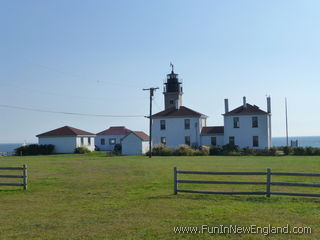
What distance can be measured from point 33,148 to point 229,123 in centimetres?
3037

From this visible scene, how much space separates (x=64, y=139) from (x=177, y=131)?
60.8 feet

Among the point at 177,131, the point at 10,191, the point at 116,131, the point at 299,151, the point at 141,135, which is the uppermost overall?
the point at 116,131

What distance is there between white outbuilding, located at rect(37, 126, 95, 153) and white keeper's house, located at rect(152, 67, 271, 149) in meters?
12.7

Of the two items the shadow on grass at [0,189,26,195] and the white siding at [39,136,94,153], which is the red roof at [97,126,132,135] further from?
the shadow on grass at [0,189,26,195]

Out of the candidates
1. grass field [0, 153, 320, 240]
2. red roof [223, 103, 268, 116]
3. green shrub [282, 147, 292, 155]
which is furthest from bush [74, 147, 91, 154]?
grass field [0, 153, 320, 240]

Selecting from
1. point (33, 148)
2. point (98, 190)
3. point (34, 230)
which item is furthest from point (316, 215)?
point (33, 148)

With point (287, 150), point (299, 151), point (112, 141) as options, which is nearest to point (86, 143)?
point (112, 141)

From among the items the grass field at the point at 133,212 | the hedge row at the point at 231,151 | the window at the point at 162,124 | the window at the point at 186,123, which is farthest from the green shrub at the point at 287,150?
the grass field at the point at 133,212

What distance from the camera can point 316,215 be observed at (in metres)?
12.0

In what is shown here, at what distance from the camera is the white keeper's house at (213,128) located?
61.6 metres

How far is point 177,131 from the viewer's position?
2584 inches

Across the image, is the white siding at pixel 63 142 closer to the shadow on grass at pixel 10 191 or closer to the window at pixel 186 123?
the window at pixel 186 123

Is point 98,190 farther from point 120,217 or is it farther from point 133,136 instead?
point 133,136

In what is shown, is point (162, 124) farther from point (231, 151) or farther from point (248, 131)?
point (231, 151)
